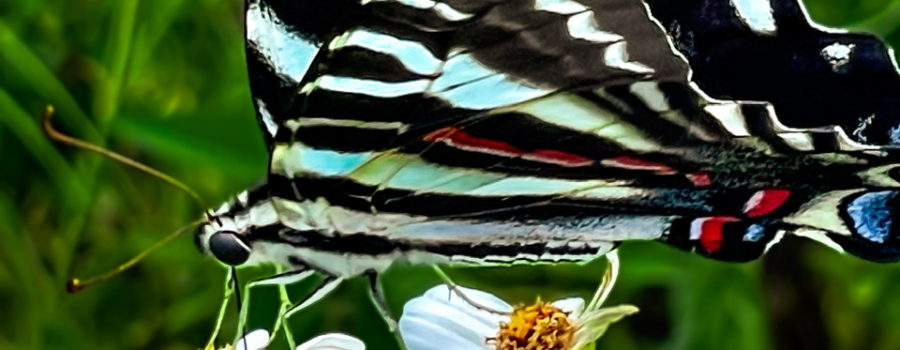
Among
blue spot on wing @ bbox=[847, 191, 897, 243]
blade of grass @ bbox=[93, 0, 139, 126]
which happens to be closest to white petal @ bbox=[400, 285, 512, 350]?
blue spot on wing @ bbox=[847, 191, 897, 243]

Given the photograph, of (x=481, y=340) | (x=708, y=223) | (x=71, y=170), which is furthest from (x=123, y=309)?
(x=708, y=223)

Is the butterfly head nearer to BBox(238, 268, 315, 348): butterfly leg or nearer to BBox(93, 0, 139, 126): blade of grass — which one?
BBox(238, 268, 315, 348): butterfly leg

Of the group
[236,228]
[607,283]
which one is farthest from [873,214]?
[236,228]

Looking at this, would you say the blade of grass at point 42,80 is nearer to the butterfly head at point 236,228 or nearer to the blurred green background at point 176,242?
the blurred green background at point 176,242

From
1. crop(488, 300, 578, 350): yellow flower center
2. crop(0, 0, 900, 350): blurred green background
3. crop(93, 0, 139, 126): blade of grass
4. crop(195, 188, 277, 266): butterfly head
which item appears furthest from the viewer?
crop(93, 0, 139, 126): blade of grass

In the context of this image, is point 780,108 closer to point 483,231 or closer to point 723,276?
point 483,231
